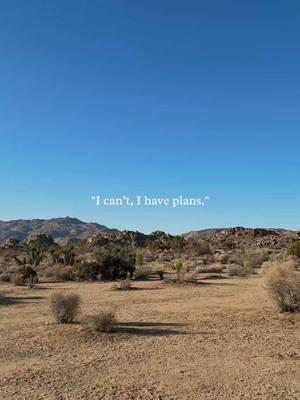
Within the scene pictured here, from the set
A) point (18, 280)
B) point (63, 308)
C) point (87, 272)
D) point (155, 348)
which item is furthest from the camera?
point (87, 272)

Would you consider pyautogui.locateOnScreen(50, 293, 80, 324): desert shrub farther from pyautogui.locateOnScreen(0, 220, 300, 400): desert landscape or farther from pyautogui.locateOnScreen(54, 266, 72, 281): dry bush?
pyautogui.locateOnScreen(54, 266, 72, 281): dry bush

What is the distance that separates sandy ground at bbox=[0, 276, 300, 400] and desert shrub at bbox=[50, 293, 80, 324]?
380mm

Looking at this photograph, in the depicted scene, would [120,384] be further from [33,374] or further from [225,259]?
[225,259]

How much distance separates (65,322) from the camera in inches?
618

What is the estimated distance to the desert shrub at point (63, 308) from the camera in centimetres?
1558

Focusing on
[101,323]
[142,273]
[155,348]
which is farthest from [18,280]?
[155,348]

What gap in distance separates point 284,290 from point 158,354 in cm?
711

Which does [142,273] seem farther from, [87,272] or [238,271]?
[238,271]

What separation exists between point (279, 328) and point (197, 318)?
2.74m

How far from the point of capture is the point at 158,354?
1203 centimetres

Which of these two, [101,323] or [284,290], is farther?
[284,290]

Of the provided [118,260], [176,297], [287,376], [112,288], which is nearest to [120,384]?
[287,376]

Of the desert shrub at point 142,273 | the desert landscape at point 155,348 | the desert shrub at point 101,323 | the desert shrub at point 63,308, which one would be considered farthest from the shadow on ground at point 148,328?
the desert shrub at point 142,273

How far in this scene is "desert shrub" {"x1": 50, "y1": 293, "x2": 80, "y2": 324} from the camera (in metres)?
15.6
